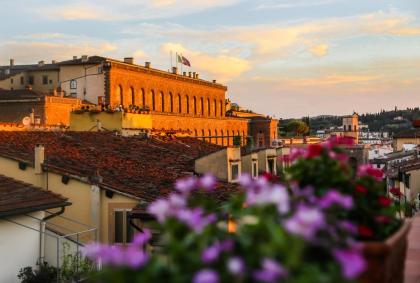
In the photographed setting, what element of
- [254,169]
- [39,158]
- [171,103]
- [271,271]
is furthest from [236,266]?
[171,103]

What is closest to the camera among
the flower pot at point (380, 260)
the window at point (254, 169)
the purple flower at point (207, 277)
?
the purple flower at point (207, 277)

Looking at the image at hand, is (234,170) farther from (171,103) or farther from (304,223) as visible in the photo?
(171,103)

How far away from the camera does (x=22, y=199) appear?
12859 mm

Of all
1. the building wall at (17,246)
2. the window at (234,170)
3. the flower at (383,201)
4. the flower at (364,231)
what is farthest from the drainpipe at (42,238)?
the flower at (364,231)

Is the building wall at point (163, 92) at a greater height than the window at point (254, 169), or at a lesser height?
greater

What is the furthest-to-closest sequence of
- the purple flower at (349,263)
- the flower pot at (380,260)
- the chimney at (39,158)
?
the chimney at (39,158) < the flower pot at (380,260) < the purple flower at (349,263)

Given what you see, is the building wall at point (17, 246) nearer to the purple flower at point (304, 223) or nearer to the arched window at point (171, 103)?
the purple flower at point (304, 223)

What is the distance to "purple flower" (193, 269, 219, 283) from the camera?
1645 mm

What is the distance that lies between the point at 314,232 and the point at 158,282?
490mm

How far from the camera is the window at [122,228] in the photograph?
15.1 m

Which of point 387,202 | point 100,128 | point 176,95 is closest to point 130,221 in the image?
point 387,202

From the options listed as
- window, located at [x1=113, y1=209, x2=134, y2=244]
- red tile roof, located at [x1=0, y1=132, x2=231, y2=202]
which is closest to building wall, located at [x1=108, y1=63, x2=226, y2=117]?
red tile roof, located at [x1=0, y1=132, x2=231, y2=202]

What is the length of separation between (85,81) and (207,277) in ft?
189

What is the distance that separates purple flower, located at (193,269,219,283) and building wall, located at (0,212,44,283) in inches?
432
